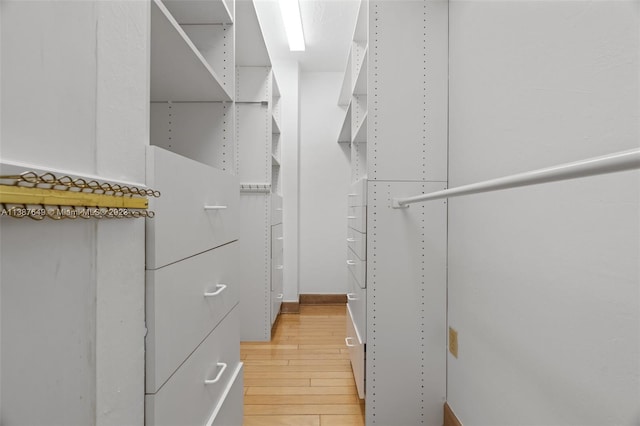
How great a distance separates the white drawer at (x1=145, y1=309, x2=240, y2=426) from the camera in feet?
2.28

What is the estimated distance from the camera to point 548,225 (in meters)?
0.80

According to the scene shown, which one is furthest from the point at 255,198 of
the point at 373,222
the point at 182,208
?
the point at 182,208

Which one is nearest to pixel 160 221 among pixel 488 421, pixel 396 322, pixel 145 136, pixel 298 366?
pixel 145 136

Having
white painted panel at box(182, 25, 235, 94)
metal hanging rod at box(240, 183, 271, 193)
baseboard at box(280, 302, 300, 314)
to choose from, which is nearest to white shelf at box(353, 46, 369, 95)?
white painted panel at box(182, 25, 235, 94)

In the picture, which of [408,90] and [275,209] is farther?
[275,209]

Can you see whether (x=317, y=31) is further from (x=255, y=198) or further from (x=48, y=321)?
(x=48, y=321)

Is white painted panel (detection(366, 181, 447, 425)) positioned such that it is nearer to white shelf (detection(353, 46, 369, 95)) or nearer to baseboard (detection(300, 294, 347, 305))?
white shelf (detection(353, 46, 369, 95))

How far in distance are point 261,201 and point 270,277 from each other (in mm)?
563

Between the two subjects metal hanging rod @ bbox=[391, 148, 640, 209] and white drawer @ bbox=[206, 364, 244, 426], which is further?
white drawer @ bbox=[206, 364, 244, 426]

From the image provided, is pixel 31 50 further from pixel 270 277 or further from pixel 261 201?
pixel 270 277

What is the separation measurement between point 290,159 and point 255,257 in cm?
129

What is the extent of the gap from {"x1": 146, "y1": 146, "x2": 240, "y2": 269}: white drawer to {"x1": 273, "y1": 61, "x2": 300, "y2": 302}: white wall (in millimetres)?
2179

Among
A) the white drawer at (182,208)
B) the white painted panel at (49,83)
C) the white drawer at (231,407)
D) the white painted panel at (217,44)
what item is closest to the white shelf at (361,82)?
the white painted panel at (217,44)

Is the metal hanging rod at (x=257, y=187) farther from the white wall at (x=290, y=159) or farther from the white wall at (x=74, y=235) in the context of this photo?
the white wall at (x=74, y=235)
